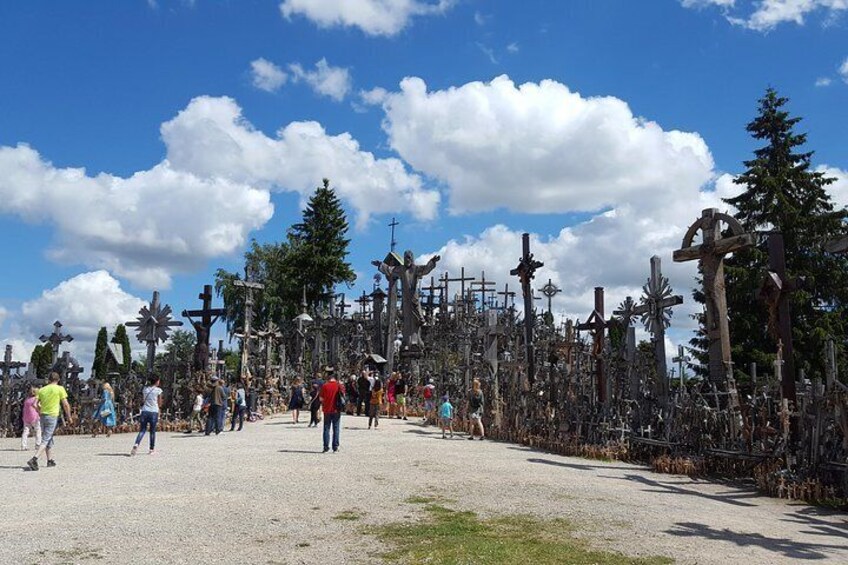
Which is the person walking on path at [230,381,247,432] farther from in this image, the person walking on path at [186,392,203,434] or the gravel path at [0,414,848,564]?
the gravel path at [0,414,848,564]

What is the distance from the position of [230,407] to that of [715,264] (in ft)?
50.6

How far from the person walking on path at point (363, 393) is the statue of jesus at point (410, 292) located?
5446mm

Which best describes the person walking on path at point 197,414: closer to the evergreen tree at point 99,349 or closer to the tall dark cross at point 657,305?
the tall dark cross at point 657,305

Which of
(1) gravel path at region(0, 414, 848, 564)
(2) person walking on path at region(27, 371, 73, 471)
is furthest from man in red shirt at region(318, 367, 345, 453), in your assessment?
(2) person walking on path at region(27, 371, 73, 471)

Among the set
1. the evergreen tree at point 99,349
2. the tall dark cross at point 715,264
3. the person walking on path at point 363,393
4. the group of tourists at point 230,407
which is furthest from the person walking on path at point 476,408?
the evergreen tree at point 99,349

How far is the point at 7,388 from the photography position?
21766 mm

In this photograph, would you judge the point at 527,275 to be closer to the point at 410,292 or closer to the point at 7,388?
the point at 410,292

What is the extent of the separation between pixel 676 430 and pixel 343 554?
9.37 m

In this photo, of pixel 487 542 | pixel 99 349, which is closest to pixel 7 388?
pixel 487 542

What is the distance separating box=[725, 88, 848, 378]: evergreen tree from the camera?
87.2 ft

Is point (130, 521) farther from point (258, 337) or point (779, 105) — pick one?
point (779, 105)

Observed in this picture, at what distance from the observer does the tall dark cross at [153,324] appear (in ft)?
80.8

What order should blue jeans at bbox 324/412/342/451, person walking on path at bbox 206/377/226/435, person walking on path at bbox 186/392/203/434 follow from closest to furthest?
blue jeans at bbox 324/412/342/451 → person walking on path at bbox 206/377/226/435 → person walking on path at bbox 186/392/203/434

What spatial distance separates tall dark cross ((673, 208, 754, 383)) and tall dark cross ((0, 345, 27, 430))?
1992cm
